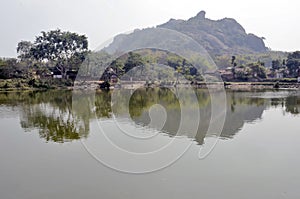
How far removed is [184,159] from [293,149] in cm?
284

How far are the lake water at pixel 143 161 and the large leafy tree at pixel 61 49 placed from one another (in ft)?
75.9

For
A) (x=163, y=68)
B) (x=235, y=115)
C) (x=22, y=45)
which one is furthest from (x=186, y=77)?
(x=22, y=45)

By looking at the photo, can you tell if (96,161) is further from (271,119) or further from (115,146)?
(271,119)

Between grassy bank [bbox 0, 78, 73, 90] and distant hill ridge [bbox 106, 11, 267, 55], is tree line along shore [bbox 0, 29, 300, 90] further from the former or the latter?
distant hill ridge [bbox 106, 11, 267, 55]

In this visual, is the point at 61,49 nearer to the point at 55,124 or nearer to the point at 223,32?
the point at 55,124

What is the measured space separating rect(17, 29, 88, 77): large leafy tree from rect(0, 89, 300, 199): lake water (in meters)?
23.1

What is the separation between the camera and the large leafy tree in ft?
113

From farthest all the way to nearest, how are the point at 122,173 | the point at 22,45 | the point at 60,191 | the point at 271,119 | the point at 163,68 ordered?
the point at 22,45 < the point at 163,68 < the point at 271,119 < the point at 122,173 < the point at 60,191

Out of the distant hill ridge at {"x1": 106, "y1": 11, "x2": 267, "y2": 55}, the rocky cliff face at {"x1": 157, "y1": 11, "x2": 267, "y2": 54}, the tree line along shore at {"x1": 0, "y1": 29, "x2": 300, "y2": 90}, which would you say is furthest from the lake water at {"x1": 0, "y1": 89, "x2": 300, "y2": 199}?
the rocky cliff face at {"x1": 157, "y1": 11, "x2": 267, "y2": 54}

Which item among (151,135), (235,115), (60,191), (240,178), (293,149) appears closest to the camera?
(60,191)

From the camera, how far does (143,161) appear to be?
6.87 metres

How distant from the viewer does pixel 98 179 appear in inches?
227

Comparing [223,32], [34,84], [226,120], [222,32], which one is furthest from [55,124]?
[223,32]

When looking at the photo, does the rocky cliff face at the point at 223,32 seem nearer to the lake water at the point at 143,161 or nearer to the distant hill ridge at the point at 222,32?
the distant hill ridge at the point at 222,32
